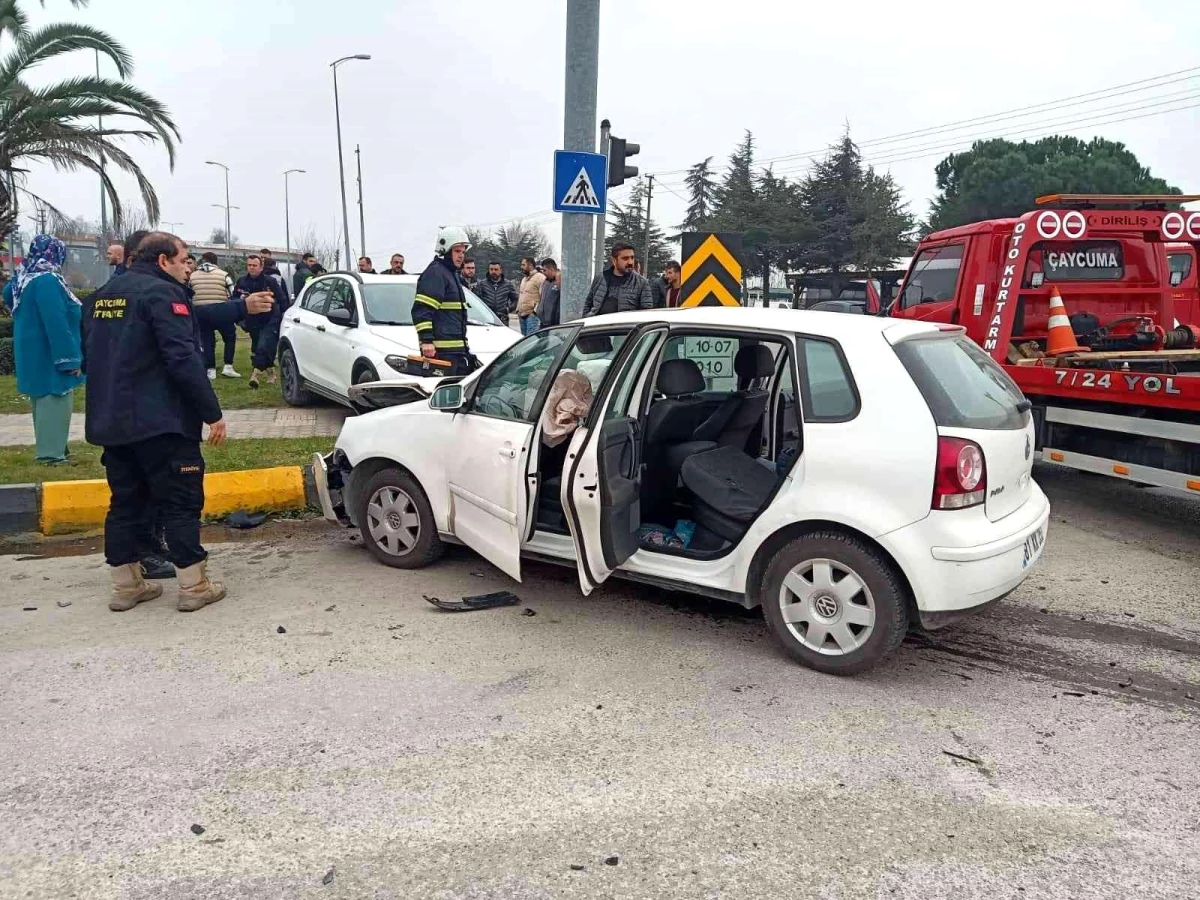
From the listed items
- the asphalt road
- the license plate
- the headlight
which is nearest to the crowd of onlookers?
the headlight

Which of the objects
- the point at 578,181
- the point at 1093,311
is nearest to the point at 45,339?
the point at 578,181

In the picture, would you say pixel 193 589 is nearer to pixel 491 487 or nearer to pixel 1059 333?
pixel 491 487

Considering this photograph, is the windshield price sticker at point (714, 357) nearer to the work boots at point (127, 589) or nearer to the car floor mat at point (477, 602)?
the car floor mat at point (477, 602)

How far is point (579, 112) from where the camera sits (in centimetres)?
829

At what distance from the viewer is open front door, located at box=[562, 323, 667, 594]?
14.2ft

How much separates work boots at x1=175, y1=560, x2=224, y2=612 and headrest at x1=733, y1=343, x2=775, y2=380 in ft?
9.83

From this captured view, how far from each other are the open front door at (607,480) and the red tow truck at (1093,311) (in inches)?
142

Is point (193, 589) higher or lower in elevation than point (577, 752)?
higher

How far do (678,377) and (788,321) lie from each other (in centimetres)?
72

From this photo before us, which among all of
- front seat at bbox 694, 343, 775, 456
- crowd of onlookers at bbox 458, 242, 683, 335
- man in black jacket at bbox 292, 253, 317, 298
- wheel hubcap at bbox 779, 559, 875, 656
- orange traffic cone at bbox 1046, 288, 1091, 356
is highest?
man in black jacket at bbox 292, 253, 317, 298

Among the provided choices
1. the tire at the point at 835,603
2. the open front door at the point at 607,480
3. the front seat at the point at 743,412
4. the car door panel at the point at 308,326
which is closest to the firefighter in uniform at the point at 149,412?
the open front door at the point at 607,480

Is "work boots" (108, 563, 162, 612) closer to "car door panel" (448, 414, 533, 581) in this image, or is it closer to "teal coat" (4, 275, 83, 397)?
"car door panel" (448, 414, 533, 581)

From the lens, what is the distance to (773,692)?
384cm

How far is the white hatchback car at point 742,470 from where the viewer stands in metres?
3.79
